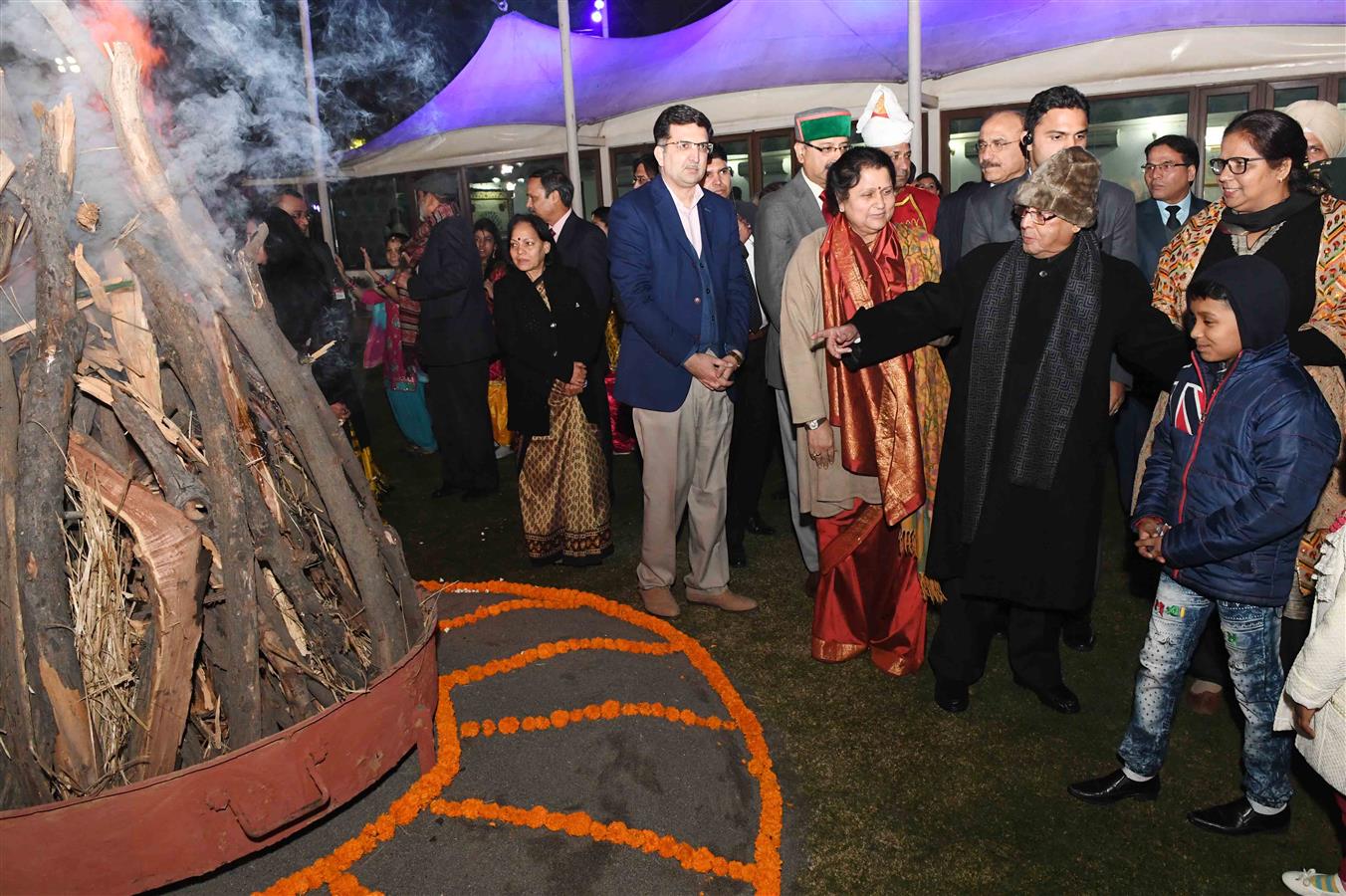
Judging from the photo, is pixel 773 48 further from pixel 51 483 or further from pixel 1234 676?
pixel 51 483

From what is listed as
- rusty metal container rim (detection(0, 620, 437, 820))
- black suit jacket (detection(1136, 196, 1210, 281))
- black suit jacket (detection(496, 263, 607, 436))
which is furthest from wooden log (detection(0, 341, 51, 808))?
black suit jacket (detection(1136, 196, 1210, 281))

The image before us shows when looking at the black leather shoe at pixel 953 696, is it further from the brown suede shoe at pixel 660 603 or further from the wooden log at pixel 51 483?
the wooden log at pixel 51 483

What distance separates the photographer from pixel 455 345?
6418 millimetres

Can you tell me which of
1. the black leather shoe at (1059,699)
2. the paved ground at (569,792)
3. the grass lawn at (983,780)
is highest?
the paved ground at (569,792)

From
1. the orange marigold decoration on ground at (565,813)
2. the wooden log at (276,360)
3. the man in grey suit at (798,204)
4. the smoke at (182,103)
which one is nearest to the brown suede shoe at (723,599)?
the orange marigold decoration on ground at (565,813)

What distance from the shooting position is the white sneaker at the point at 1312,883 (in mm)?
2557

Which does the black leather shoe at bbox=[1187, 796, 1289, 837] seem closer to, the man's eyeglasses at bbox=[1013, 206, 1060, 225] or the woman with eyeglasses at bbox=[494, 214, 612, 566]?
the man's eyeglasses at bbox=[1013, 206, 1060, 225]

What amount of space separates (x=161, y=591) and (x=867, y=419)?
245cm

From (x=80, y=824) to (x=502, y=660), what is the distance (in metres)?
1.64

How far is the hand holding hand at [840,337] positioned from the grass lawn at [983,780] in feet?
4.48

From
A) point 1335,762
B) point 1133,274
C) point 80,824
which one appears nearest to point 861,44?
point 1133,274

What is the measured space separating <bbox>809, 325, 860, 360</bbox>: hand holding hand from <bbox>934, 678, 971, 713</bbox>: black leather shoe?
1301 millimetres

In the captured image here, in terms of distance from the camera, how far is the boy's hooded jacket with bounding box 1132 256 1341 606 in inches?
99.6

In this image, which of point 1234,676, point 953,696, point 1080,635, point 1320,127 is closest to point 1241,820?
point 1234,676
